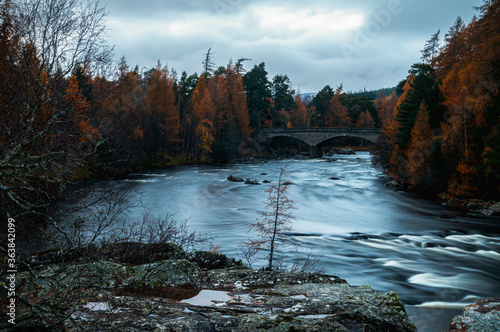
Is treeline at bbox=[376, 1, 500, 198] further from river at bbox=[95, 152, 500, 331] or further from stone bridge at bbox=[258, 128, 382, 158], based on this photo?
stone bridge at bbox=[258, 128, 382, 158]

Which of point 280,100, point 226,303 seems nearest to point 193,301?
point 226,303

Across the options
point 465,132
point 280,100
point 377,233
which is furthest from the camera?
point 280,100

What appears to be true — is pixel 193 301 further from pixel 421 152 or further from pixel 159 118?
pixel 159 118

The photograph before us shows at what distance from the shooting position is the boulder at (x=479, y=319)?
6.46m

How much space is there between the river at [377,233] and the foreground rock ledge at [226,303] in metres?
3.69

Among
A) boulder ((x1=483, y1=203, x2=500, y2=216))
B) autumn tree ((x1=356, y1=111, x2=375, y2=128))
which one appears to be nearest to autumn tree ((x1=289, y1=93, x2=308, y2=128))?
autumn tree ((x1=356, y1=111, x2=375, y2=128))

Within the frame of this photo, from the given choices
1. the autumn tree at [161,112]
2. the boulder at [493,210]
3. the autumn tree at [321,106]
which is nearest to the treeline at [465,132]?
the boulder at [493,210]

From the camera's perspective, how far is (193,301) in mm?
6750

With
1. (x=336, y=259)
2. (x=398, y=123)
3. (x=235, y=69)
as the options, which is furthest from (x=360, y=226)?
(x=235, y=69)

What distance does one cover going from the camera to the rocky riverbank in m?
4.68

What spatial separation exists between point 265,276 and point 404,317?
3634mm

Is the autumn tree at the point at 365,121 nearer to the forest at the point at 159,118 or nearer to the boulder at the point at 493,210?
the forest at the point at 159,118

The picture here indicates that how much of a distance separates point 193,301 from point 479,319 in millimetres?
6211

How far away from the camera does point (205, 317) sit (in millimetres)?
5574
